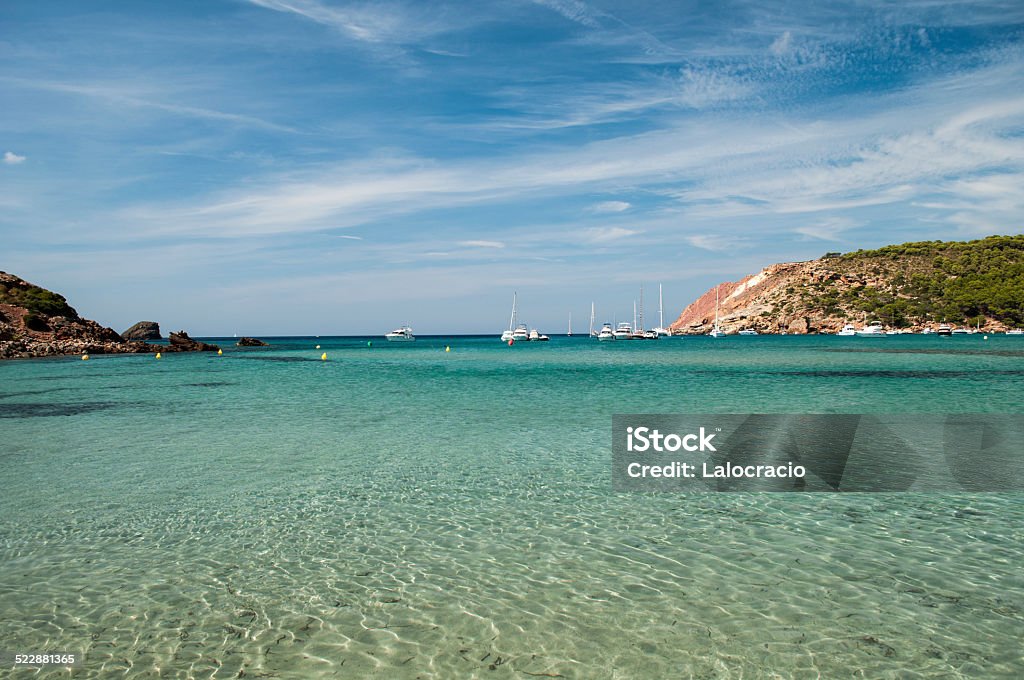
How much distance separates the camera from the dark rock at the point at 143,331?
169m

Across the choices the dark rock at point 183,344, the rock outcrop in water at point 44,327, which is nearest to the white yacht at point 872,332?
the dark rock at point 183,344

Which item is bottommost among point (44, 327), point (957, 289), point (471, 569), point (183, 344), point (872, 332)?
point (471, 569)

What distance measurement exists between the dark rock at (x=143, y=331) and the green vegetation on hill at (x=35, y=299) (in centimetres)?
8539

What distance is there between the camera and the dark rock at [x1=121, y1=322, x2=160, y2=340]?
553ft

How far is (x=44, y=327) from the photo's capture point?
270 ft

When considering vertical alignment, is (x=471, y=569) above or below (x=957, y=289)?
below

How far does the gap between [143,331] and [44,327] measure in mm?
96918

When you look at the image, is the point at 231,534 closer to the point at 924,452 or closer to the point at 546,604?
the point at 546,604

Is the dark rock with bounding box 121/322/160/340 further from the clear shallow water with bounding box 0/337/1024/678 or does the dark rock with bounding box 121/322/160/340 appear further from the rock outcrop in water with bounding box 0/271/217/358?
the clear shallow water with bounding box 0/337/1024/678

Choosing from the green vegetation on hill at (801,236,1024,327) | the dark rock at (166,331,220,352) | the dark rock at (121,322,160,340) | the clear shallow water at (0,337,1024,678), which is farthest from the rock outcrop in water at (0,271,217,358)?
the green vegetation on hill at (801,236,1024,327)

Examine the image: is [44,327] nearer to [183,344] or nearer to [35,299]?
[35,299]

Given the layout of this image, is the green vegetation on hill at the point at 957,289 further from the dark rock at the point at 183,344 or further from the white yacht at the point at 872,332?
the dark rock at the point at 183,344

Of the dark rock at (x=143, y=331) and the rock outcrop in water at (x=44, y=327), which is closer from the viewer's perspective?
the rock outcrop in water at (x=44, y=327)

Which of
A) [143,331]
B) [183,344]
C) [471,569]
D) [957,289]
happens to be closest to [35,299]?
[183,344]
